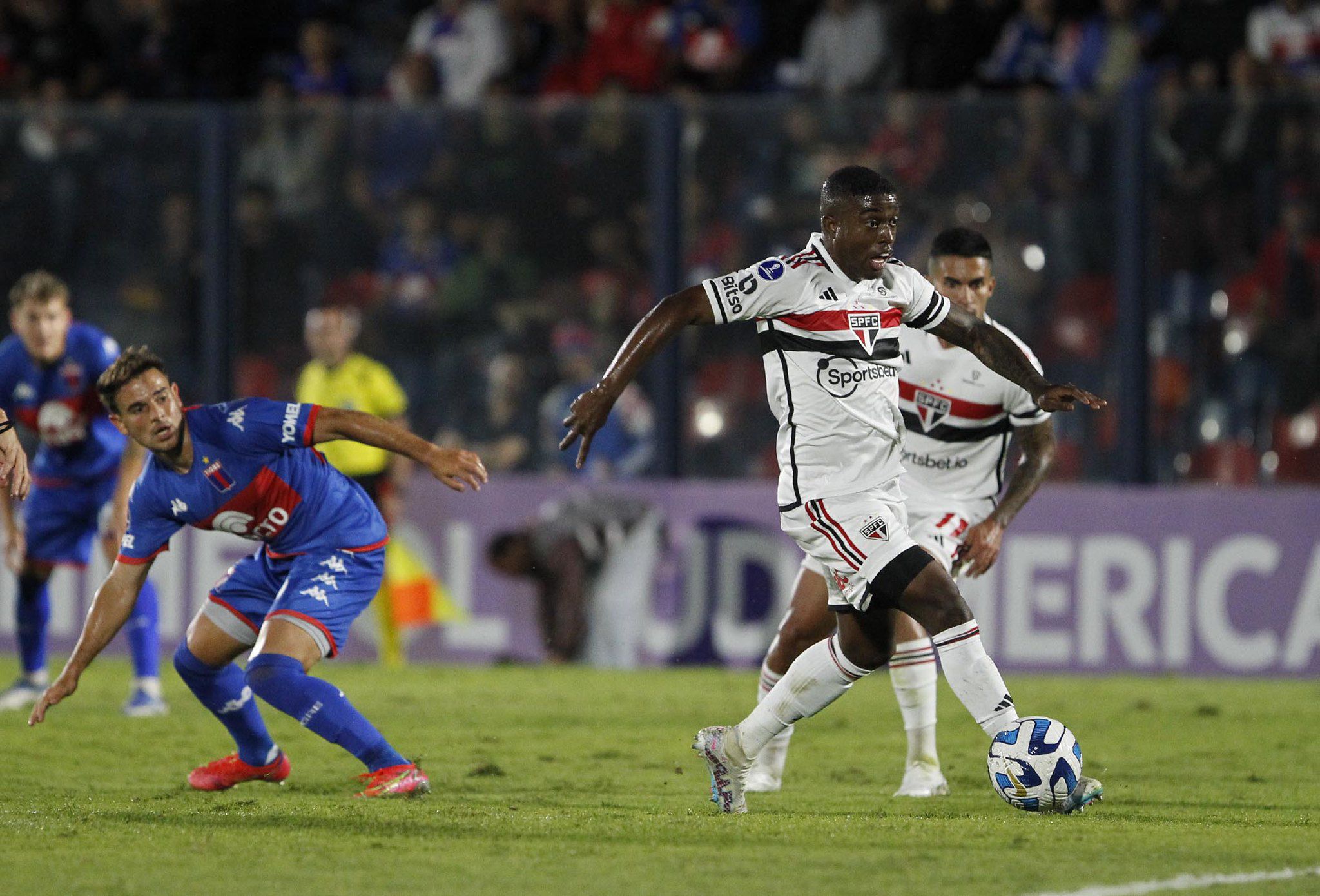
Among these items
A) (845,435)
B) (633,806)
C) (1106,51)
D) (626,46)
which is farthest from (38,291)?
(1106,51)

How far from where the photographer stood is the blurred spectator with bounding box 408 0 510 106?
14391 millimetres

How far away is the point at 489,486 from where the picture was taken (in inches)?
483

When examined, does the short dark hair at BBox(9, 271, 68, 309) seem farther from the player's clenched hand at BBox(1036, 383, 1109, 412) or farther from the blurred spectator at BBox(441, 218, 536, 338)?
the player's clenched hand at BBox(1036, 383, 1109, 412)

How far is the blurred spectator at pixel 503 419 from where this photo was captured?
500 inches

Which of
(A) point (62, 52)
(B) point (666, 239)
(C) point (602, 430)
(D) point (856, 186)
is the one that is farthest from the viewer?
(A) point (62, 52)

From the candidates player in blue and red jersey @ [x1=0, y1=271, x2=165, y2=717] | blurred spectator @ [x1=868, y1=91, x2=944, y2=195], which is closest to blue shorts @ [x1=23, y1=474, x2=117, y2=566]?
player in blue and red jersey @ [x1=0, y1=271, x2=165, y2=717]

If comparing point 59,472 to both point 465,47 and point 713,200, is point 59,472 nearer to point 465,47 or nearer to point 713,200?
point 713,200

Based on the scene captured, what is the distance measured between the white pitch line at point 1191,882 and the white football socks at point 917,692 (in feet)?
6.23

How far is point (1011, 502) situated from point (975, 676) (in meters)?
1.20

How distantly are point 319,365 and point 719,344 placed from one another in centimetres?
256

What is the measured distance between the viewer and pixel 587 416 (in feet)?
18.9

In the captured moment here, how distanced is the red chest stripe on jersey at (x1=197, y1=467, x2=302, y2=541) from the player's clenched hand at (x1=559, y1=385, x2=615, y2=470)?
1.53 meters

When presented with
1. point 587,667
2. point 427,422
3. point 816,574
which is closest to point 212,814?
point 816,574

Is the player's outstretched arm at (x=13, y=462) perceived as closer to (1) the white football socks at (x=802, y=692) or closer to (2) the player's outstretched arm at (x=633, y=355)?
(2) the player's outstretched arm at (x=633, y=355)
